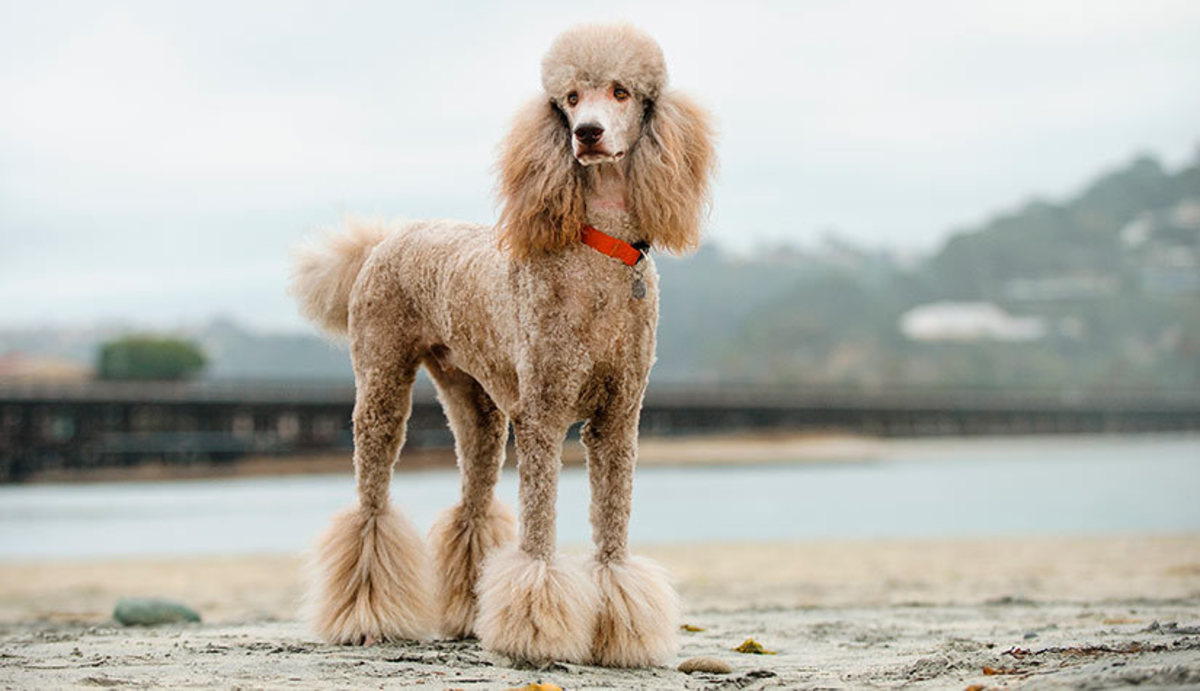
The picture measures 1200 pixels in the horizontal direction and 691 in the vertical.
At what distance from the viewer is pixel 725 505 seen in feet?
89.6

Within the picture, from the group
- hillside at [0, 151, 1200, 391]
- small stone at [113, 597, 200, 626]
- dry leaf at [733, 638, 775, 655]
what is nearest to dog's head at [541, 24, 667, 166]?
dry leaf at [733, 638, 775, 655]

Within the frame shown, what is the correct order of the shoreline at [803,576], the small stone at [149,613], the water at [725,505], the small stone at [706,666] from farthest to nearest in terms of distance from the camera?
the water at [725,505], the shoreline at [803,576], the small stone at [149,613], the small stone at [706,666]

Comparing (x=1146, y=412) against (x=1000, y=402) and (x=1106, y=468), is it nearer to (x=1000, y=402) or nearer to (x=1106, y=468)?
(x=1000, y=402)

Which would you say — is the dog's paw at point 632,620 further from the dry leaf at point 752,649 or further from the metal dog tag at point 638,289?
the metal dog tag at point 638,289

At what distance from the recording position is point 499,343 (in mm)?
5359

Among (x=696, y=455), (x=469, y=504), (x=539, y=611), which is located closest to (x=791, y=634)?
(x=469, y=504)

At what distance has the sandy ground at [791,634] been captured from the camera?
4609mm

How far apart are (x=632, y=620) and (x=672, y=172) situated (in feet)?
5.71

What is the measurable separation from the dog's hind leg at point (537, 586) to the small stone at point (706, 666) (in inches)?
15.2

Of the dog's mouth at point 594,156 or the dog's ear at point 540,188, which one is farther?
the dog's ear at point 540,188

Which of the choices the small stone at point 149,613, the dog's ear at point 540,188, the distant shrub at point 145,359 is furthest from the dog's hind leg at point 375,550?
the distant shrub at point 145,359

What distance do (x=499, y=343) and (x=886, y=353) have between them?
82.2m

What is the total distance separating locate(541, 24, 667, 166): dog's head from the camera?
489 cm

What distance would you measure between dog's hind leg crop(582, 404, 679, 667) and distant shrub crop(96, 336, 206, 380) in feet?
151
